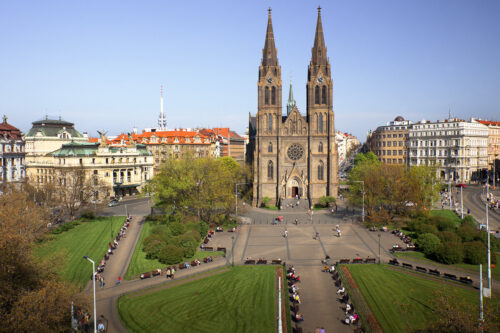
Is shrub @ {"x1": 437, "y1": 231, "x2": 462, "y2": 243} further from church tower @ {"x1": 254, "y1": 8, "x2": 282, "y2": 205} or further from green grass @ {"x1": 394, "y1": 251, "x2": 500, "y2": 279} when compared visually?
church tower @ {"x1": 254, "y1": 8, "x2": 282, "y2": 205}

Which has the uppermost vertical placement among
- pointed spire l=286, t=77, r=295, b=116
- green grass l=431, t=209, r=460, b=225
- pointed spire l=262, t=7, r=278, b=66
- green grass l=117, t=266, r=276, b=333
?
pointed spire l=262, t=7, r=278, b=66

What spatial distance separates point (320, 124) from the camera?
79.0 m

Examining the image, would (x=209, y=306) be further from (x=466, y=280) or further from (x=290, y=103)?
(x=290, y=103)

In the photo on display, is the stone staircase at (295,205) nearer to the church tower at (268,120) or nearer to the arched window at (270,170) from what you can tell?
the church tower at (268,120)

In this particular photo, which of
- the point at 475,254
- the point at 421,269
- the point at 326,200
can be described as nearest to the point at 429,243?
the point at 475,254

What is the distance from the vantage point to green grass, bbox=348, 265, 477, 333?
2919 cm

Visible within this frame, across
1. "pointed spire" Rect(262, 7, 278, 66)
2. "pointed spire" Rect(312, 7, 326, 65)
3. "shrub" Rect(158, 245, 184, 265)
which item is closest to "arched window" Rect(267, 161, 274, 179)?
"pointed spire" Rect(262, 7, 278, 66)

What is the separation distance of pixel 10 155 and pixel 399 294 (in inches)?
3392

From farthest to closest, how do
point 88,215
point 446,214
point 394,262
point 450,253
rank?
point 446,214 → point 88,215 → point 394,262 → point 450,253

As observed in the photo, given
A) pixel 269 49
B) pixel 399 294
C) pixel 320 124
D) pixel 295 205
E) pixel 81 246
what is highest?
pixel 269 49

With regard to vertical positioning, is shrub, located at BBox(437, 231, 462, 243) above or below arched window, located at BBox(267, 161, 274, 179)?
below

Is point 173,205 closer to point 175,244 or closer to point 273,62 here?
point 175,244

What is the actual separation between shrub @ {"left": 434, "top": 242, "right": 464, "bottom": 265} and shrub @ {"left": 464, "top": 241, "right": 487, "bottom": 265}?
0.62 metres

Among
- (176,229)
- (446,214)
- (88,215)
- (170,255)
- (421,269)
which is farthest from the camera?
(446,214)
